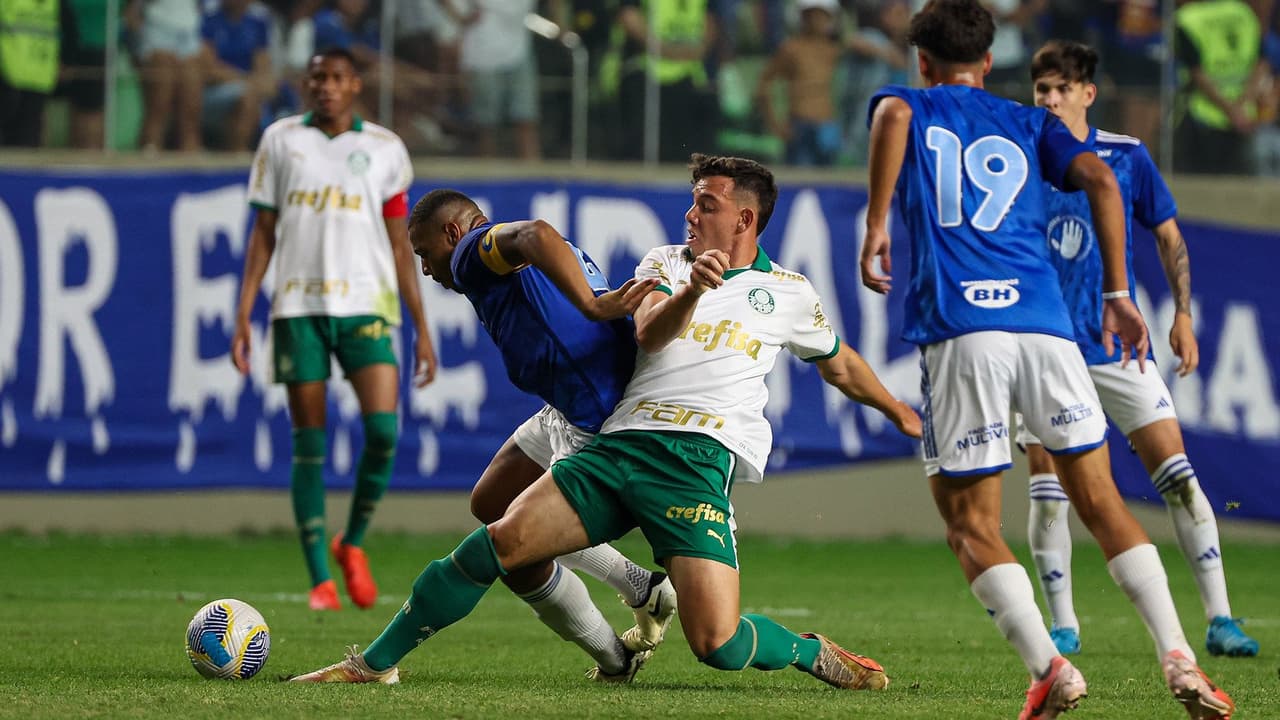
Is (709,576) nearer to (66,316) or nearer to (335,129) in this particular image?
(335,129)

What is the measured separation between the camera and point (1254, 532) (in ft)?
37.4

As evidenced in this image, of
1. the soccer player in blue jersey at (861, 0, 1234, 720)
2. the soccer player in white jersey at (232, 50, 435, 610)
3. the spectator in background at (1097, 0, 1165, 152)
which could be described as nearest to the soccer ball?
the soccer player in blue jersey at (861, 0, 1234, 720)

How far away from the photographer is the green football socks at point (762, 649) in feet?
15.6

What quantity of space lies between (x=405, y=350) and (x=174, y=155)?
2.05 metres

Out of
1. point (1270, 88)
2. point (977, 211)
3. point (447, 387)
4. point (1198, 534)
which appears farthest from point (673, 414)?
point (1270, 88)

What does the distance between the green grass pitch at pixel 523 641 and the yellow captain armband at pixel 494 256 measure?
3.71ft

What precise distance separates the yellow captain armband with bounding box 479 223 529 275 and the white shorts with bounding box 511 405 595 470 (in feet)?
1.85

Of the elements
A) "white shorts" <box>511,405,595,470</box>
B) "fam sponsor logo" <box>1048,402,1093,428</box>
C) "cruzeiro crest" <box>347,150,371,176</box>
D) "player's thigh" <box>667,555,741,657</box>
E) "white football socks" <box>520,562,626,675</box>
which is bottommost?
"white football socks" <box>520,562,626,675</box>

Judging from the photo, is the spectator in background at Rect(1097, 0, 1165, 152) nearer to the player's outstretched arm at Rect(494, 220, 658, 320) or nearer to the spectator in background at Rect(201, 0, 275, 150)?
the spectator in background at Rect(201, 0, 275, 150)

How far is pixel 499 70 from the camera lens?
11.9 meters

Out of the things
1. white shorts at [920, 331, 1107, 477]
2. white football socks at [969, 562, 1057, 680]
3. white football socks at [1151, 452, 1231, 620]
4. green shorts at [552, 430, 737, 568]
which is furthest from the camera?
white football socks at [1151, 452, 1231, 620]

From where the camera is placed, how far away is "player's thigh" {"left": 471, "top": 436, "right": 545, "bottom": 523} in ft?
17.8

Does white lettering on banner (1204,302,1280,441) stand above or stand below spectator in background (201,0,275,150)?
below

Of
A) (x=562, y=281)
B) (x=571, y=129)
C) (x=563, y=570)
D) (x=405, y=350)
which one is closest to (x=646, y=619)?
(x=563, y=570)
